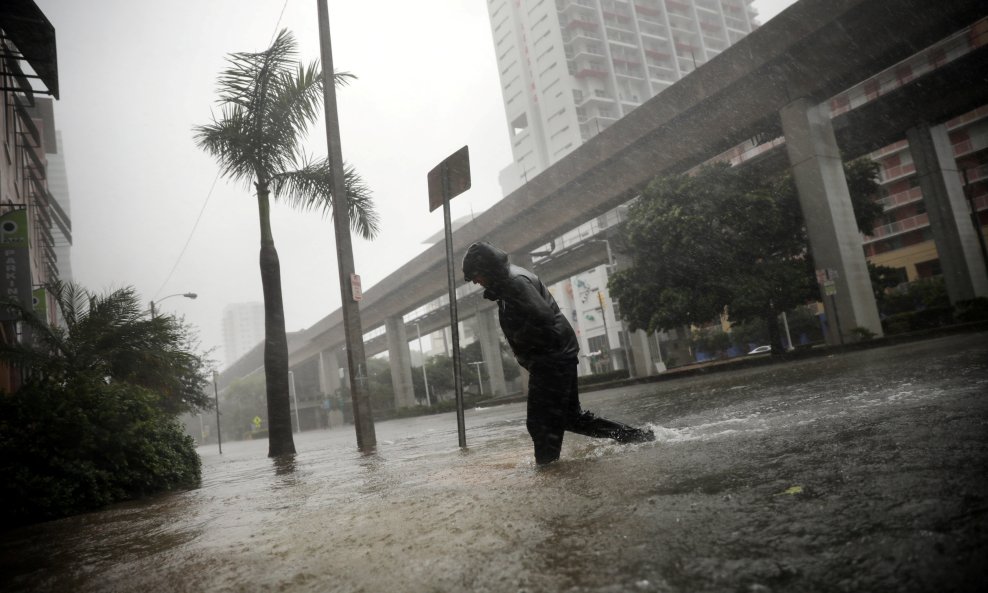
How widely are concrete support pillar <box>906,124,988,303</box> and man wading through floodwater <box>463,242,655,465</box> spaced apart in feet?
76.3

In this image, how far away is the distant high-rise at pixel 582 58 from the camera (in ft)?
234

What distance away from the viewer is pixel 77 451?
5125mm

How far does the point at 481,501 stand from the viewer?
8.57ft

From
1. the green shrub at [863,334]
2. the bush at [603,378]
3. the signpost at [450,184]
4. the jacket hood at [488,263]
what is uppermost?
the signpost at [450,184]

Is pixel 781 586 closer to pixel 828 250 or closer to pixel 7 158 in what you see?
pixel 828 250

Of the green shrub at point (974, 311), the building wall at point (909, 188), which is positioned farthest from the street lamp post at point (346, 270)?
the building wall at point (909, 188)

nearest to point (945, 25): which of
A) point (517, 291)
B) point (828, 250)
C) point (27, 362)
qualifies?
point (828, 250)

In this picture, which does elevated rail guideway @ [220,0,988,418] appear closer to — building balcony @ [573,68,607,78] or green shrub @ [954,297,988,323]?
green shrub @ [954,297,988,323]

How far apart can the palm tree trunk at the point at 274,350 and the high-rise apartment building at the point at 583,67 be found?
5327cm

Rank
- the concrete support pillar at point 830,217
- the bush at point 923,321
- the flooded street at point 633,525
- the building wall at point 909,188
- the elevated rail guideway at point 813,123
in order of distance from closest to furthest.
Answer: the flooded street at point 633,525, the elevated rail guideway at point 813,123, the concrete support pillar at point 830,217, the bush at point 923,321, the building wall at point 909,188

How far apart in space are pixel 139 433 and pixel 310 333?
55865mm

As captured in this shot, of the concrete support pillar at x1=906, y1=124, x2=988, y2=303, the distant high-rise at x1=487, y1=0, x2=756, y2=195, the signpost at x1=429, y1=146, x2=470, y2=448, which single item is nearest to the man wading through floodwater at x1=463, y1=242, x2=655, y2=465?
the signpost at x1=429, y1=146, x2=470, y2=448

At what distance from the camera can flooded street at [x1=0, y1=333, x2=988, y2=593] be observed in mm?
1365

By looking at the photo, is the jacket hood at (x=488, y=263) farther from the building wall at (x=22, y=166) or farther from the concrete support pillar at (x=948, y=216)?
the concrete support pillar at (x=948, y=216)
